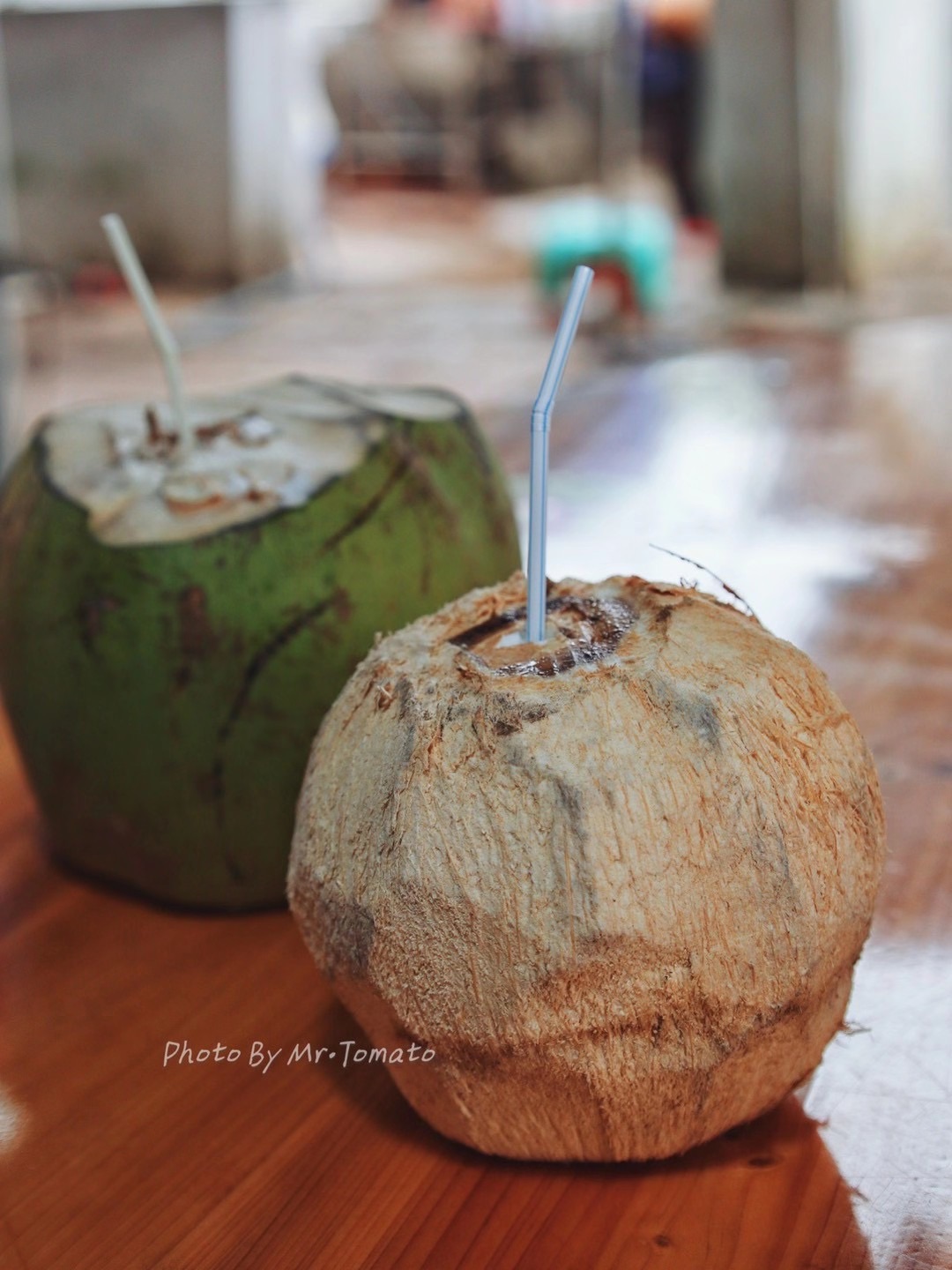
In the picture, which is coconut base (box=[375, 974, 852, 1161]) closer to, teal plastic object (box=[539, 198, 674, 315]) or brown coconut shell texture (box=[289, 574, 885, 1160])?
brown coconut shell texture (box=[289, 574, 885, 1160])

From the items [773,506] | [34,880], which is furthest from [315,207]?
[34,880]

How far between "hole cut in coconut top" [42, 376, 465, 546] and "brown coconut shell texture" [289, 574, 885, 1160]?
0.35 m

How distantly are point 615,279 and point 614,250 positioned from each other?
8 centimetres

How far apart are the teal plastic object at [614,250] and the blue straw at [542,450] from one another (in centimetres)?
307

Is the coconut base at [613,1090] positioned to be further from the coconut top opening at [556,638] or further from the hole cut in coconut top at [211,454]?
the hole cut in coconut top at [211,454]

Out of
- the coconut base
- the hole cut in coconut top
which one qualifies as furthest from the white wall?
the coconut base

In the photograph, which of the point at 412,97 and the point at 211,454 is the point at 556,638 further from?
the point at 412,97

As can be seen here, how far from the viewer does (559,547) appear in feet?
6.89

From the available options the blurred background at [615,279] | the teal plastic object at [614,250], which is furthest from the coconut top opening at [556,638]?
the teal plastic object at [614,250]

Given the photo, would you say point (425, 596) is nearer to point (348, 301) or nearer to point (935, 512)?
point (935, 512)

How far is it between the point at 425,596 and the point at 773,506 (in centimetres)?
111

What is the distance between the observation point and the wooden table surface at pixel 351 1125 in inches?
36.2

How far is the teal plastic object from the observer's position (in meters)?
4.01

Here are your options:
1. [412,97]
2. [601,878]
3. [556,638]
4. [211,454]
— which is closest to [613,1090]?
[601,878]
